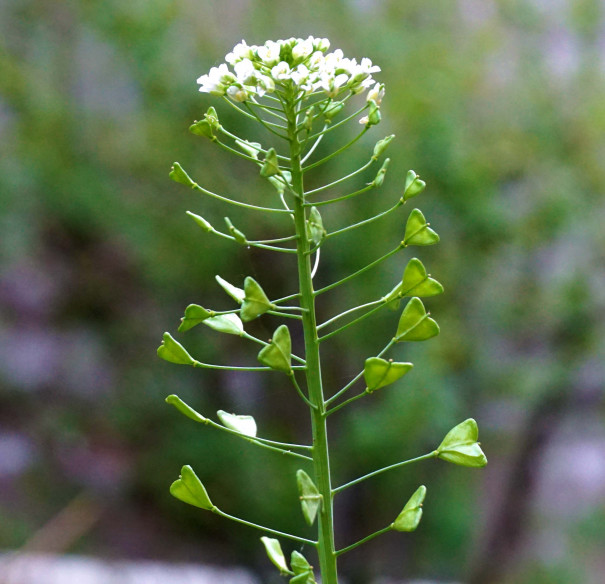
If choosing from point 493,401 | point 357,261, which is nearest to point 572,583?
point 493,401

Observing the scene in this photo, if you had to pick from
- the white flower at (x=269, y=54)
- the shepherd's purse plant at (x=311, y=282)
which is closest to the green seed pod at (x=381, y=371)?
the shepherd's purse plant at (x=311, y=282)

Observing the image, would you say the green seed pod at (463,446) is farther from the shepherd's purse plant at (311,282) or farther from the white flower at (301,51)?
the white flower at (301,51)

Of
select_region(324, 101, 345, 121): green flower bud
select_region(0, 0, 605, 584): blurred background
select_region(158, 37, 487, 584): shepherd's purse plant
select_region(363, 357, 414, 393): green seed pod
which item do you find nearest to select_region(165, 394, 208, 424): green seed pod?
select_region(158, 37, 487, 584): shepherd's purse plant

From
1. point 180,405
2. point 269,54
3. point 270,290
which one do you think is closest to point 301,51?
point 269,54

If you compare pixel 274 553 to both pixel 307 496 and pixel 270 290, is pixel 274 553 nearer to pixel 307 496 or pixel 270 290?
pixel 307 496

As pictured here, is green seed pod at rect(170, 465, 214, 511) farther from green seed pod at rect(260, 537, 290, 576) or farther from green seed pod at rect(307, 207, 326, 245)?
green seed pod at rect(307, 207, 326, 245)

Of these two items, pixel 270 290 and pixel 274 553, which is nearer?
pixel 274 553
